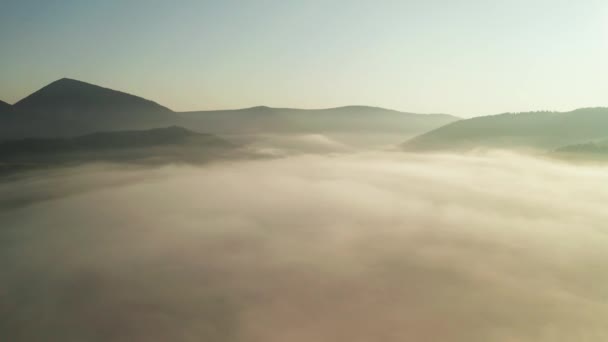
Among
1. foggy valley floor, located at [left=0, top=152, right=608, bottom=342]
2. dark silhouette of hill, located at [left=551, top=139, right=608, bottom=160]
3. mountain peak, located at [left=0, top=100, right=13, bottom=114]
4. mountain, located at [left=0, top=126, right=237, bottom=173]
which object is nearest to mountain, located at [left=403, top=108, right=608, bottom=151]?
dark silhouette of hill, located at [left=551, top=139, right=608, bottom=160]

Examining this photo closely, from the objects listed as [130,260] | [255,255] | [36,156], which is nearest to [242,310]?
[255,255]

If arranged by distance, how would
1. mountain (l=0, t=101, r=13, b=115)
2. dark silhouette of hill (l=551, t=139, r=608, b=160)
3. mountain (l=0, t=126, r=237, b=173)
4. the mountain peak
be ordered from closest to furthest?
dark silhouette of hill (l=551, t=139, r=608, b=160) < mountain (l=0, t=126, r=237, b=173) < mountain (l=0, t=101, r=13, b=115) < the mountain peak

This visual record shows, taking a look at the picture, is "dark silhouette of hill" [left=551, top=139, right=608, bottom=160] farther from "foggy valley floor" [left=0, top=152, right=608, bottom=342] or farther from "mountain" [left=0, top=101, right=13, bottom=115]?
"mountain" [left=0, top=101, right=13, bottom=115]

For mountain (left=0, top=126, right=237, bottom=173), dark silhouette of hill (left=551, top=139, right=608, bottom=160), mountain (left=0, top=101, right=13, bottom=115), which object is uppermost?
mountain (left=0, top=101, right=13, bottom=115)

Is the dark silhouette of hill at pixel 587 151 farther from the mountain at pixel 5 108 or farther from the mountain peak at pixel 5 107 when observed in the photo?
the mountain peak at pixel 5 107

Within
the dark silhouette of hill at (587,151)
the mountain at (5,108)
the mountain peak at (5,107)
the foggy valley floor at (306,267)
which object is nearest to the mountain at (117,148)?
the foggy valley floor at (306,267)

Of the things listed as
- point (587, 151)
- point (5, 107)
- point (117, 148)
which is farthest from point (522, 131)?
point (5, 107)

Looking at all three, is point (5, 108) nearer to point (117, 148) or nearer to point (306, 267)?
point (117, 148)

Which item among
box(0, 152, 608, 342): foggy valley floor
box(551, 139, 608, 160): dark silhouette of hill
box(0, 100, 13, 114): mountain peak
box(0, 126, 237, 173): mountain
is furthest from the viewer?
box(0, 100, 13, 114): mountain peak
